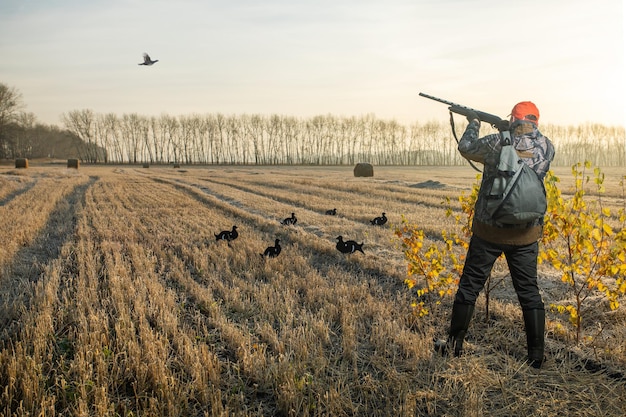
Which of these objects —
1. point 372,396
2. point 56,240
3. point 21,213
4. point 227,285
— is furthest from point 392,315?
point 21,213

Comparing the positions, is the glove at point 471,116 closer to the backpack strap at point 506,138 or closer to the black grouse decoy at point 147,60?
the backpack strap at point 506,138

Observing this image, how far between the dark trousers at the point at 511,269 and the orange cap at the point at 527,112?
1.20 meters

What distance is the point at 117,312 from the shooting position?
17.7 ft

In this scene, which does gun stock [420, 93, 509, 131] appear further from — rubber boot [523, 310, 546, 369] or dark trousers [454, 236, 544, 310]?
rubber boot [523, 310, 546, 369]

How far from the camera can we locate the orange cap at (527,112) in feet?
13.4

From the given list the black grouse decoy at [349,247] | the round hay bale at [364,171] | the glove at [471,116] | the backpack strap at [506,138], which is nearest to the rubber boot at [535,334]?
the backpack strap at [506,138]

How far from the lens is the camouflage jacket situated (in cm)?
402

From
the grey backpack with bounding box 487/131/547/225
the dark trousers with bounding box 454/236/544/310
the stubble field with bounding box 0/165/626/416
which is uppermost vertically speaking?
the grey backpack with bounding box 487/131/547/225

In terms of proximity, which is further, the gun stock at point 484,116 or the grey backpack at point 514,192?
the gun stock at point 484,116

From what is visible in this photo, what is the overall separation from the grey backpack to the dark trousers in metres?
0.33

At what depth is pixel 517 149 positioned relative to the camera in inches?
158

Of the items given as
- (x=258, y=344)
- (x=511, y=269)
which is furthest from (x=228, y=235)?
(x=511, y=269)

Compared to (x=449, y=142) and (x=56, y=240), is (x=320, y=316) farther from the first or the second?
(x=449, y=142)

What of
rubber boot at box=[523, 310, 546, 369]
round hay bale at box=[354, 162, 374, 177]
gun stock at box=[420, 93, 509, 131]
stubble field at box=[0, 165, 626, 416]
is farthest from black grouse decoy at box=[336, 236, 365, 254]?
round hay bale at box=[354, 162, 374, 177]
